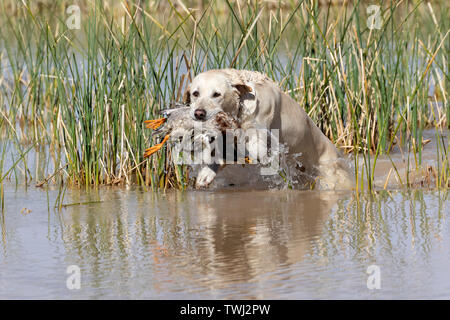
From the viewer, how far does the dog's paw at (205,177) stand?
16.6 feet

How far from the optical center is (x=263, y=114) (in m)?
5.18

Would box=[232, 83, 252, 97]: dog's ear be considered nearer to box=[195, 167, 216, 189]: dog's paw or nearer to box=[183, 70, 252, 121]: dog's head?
box=[183, 70, 252, 121]: dog's head

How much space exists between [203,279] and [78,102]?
2.66 m

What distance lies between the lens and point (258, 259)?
11.4 ft

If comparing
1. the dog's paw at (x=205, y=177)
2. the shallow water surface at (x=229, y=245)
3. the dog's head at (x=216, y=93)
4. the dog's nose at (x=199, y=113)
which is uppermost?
the dog's head at (x=216, y=93)

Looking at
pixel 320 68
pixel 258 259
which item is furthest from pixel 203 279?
pixel 320 68

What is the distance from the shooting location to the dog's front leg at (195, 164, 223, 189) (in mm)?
5070

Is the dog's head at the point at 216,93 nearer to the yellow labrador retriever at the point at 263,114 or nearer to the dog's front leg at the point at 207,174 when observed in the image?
the yellow labrador retriever at the point at 263,114

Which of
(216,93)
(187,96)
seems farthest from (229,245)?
(187,96)

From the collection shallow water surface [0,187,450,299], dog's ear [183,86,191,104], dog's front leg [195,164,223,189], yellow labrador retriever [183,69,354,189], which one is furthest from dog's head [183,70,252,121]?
shallow water surface [0,187,450,299]

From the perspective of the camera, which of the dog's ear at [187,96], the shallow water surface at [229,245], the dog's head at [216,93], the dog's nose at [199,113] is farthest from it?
the dog's ear at [187,96]

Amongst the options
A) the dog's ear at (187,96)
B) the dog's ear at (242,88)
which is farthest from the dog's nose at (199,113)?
the dog's ear at (187,96)

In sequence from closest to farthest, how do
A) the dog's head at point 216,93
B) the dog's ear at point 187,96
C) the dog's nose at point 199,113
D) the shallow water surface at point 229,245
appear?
the shallow water surface at point 229,245
the dog's nose at point 199,113
the dog's head at point 216,93
the dog's ear at point 187,96
